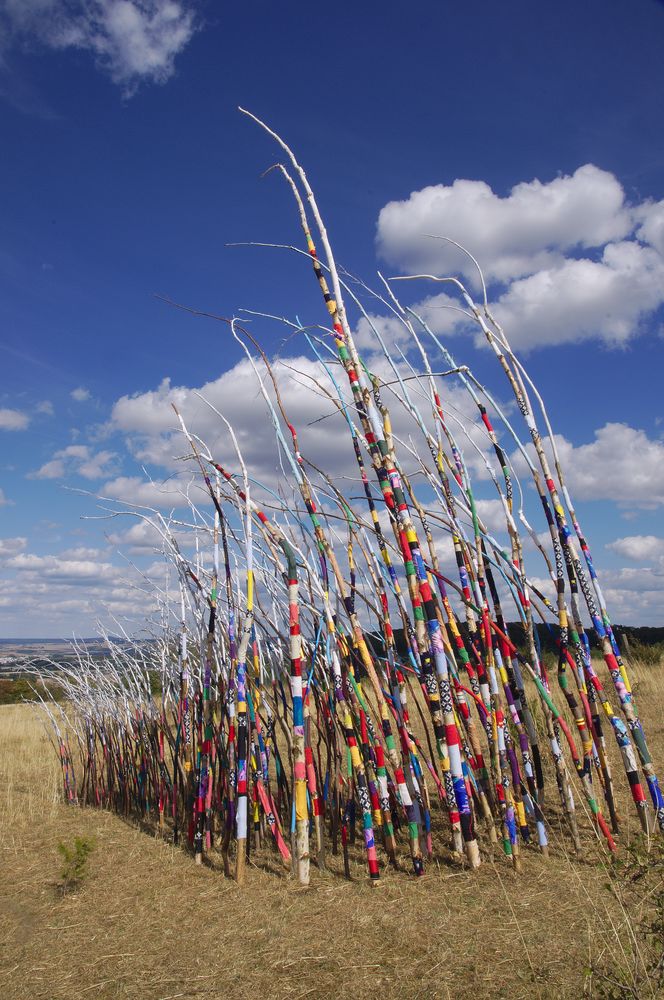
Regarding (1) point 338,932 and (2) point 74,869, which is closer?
(1) point 338,932

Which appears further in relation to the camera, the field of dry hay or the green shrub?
the green shrub

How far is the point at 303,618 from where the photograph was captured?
12.4ft

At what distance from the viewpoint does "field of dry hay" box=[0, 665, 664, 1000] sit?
2.28 m

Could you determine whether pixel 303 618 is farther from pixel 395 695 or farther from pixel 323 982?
pixel 323 982

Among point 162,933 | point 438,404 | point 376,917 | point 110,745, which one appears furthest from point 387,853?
point 110,745

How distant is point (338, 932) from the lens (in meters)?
2.78

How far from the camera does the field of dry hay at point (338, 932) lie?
228cm

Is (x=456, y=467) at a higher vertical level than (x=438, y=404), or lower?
lower

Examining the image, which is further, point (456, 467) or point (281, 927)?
point (456, 467)

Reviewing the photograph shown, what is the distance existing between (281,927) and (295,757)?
744mm

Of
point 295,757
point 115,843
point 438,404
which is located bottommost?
point 115,843

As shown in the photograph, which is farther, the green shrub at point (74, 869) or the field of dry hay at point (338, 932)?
the green shrub at point (74, 869)

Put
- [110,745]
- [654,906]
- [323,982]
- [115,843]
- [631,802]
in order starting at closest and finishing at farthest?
[323,982], [654,906], [631,802], [115,843], [110,745]

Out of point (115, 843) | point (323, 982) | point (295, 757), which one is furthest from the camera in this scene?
point (115, 843)
